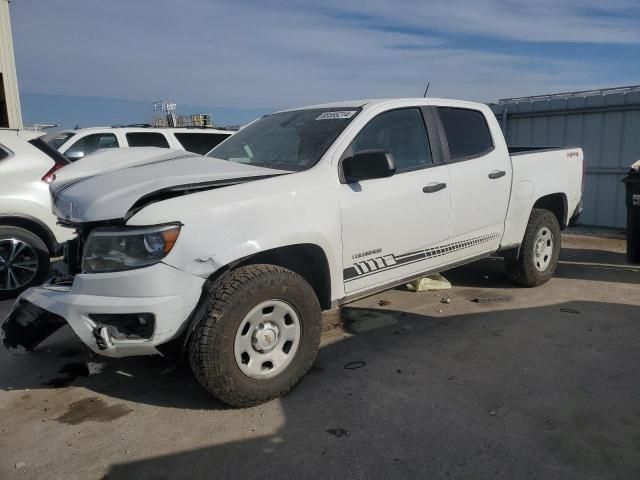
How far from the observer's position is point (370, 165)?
3506 mm

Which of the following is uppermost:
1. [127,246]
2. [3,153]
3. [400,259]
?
[3,153]

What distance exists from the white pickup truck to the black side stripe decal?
0.05 ft

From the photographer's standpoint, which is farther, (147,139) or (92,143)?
(147,139)

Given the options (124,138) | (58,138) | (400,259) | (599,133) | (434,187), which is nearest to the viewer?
(400,259)

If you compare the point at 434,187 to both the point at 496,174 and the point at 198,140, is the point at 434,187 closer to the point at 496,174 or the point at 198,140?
the point at 496,174

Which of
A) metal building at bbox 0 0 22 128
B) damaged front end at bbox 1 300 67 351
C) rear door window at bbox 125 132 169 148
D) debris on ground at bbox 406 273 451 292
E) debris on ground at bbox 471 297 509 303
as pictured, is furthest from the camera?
metal building at bbox 0 0 22 128

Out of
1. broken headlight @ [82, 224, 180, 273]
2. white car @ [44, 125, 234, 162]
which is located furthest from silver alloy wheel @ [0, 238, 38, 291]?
broken headlight @ [82, 224, 180, 273]

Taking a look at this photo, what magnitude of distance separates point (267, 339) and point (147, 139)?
649 cm

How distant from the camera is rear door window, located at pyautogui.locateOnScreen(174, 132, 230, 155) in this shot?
911 cm

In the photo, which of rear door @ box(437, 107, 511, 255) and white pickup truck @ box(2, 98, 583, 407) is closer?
white pickup truck @ box(2, 98, 583, 407)

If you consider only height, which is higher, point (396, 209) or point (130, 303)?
point (396, 209)

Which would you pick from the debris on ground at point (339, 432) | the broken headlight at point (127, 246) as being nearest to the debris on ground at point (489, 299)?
the debris on ground at point (339, 432)

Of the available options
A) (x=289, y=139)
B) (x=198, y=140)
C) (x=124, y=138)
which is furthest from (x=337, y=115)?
(x=198, y=140)

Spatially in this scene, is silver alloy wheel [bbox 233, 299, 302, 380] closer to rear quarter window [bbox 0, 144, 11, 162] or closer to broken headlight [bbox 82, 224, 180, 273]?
broken headlight [bbox 82, 224, 180, 273]
